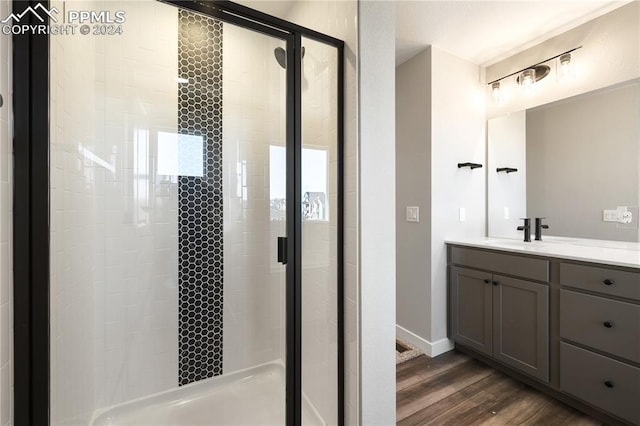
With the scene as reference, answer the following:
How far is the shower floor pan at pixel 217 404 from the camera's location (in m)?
1.46

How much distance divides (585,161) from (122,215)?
119 inches

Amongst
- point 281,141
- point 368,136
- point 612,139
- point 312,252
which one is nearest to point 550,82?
point 612,139

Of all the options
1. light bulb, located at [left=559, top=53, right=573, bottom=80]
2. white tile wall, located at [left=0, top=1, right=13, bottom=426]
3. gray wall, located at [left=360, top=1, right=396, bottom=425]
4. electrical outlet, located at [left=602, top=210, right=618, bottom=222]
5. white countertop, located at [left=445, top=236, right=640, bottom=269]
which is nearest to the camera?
white tile wall, located at [left=0, top=1, right=13, bottom=426]

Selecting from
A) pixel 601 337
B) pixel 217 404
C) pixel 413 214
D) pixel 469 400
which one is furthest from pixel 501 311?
pixel 217 404

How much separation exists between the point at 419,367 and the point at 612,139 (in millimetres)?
2040

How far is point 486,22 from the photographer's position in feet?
6.38

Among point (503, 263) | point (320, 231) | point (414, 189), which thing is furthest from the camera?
point (414, 189)

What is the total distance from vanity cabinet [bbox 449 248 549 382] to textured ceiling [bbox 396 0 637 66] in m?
1.62

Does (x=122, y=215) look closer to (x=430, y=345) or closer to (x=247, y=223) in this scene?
(x=247, y=223)

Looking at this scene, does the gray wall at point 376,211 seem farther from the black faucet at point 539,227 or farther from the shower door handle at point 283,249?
the black faucet at point 539,227

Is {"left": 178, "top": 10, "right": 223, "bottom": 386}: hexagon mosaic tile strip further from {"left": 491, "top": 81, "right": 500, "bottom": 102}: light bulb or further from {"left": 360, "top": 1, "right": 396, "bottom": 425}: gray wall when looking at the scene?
{"left": 491, "top": 81, "right": 500, "bottom": 102}: light bulb

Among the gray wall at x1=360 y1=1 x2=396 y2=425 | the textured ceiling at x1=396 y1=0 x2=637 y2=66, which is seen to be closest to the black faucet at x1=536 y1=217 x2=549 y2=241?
the textured ceiling at x1=396 y1=0 x2=637 y2=66

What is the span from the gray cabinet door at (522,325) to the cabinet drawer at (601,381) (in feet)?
0.35

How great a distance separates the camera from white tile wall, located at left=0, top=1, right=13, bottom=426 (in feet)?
2.46
